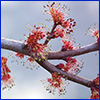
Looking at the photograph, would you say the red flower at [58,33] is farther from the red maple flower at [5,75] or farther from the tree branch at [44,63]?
the red maple flower at [5,75]

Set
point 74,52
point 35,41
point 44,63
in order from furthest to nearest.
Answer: point 74,52
point 44,63
point 35,41

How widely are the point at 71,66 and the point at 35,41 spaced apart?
38.4 inches

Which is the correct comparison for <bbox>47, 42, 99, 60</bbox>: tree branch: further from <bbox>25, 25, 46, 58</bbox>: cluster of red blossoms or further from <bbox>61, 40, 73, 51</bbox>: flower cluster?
<bbox>25, 25, 46, 58</bbox>: cluster of red blossoms

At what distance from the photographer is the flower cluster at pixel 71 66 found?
4621mm

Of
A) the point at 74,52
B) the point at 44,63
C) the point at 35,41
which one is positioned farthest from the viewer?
the point at 74,52

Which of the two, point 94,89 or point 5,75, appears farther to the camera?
point 94,89

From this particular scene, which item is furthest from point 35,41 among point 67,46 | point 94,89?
point 94,89

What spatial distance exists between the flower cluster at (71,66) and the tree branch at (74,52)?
0.12 metres

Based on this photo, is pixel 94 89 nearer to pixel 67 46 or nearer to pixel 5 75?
pixel 67 46

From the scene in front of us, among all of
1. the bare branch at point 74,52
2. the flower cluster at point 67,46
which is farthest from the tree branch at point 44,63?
the flower cluster at point 67,46

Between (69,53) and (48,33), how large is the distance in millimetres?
598

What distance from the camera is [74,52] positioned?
15.0 ft

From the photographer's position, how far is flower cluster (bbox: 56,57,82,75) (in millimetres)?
4621

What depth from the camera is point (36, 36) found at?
4184 mm
